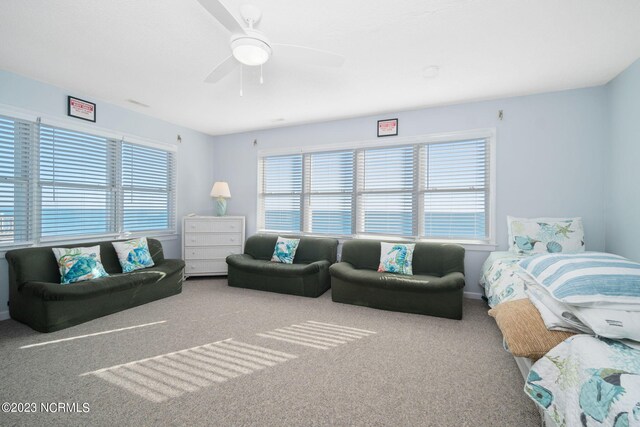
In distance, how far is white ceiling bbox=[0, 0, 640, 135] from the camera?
6.59 feet

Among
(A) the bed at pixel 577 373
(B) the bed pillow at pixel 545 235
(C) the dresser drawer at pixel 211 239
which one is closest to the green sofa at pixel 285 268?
(C) the dresser drawer at pixel 211 239

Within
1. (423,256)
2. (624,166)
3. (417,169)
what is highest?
(417,169)

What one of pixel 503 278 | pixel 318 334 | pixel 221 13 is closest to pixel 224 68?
pixel 221 13

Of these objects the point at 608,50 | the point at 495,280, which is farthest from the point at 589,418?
the point at 608,50

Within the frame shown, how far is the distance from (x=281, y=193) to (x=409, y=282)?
286cm

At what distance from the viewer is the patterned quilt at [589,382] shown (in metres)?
0.90

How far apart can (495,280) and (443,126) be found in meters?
2.22

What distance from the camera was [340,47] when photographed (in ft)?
8.09

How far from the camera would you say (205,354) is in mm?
2287

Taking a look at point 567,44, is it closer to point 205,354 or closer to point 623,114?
point 623,114

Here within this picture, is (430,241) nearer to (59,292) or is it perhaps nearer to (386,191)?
(386,191)

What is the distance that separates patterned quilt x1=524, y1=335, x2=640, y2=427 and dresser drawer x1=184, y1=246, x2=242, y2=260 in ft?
14.5

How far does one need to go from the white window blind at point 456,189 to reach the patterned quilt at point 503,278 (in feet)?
1.81

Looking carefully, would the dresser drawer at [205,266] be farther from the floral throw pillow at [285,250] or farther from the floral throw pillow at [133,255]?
the floral throw pillow at [285,250]
